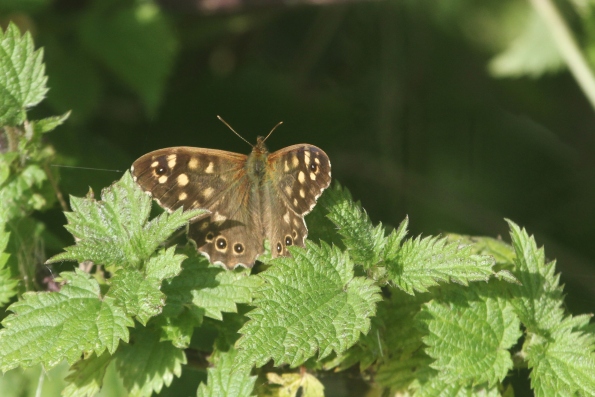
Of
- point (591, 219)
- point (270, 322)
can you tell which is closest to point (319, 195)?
point (270, 322)

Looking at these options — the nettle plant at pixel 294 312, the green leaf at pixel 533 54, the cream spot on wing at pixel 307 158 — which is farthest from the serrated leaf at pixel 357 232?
the green leaf at pixel 533 54

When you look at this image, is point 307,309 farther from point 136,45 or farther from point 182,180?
point 136,45

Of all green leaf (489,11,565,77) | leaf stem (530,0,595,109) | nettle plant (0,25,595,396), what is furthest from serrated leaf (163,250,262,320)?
green leaf (489,11,565,77)

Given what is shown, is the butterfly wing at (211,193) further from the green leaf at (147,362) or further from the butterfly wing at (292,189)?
the green leaf at (147,362)

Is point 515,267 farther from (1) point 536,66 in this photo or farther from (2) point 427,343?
(1) point 536,66

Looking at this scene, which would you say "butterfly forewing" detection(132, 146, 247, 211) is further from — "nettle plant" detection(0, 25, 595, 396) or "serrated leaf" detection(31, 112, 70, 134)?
"serrated leaf" detection(31, 112, 70, 134)

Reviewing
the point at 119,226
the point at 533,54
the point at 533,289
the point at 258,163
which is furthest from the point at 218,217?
the point at 533,54

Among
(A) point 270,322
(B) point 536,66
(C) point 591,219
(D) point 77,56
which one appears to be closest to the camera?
(A) point 270,322
